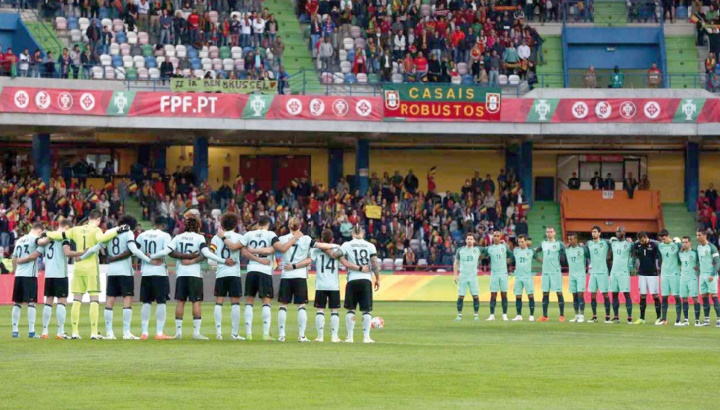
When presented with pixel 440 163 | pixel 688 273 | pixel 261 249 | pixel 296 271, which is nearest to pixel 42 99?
pixel 440 163

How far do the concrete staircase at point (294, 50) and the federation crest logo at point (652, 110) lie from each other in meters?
12.7

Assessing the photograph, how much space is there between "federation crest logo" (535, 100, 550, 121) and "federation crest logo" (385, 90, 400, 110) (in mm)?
5546

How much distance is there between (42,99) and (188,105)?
5329 millimetres

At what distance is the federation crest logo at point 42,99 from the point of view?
50094mm

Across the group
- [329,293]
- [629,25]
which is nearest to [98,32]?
[629,25]

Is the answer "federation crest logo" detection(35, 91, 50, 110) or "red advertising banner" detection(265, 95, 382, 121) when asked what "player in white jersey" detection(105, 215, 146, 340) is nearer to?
"federation crest logo" detection(35, 91, 50, 110)

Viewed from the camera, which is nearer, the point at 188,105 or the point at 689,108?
the point at 188,105

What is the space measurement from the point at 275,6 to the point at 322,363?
1617 inches

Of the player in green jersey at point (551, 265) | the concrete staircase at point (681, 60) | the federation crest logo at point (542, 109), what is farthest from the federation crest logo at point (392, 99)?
the player in green jersey at point (551, 265)

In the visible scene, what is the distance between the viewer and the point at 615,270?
109 feet

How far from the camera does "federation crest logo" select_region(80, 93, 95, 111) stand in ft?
166

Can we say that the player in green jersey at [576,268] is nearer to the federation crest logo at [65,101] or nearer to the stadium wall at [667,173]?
the federation crest logo at [65,101]

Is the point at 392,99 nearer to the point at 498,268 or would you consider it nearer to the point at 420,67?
the point at 420,67

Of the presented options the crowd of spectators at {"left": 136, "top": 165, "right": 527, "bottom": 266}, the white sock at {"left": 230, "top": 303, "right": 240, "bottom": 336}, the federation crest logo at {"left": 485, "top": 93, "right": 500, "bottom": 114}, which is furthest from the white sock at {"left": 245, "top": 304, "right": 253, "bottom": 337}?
the federation crest logo at {"left": 485, "top": 93, "right": 500, "bottom": 114}
